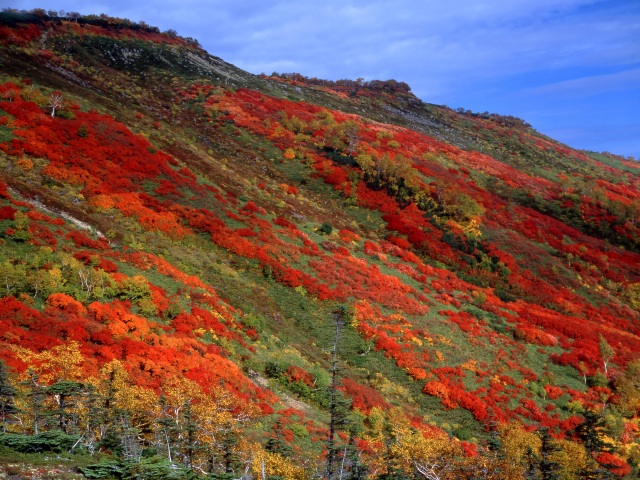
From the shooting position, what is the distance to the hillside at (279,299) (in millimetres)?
20109

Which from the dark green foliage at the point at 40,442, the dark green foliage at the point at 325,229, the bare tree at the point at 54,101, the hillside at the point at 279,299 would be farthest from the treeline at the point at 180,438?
the bare tree at the point at 54,101

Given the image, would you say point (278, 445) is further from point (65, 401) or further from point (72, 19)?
point (72, 19)

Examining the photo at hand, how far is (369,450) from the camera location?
25.0m

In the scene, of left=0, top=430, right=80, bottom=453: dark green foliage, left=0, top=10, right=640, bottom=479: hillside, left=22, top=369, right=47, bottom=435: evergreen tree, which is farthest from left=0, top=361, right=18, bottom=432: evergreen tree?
left=0, top=430, right=80, bottom=453: dark green foliage

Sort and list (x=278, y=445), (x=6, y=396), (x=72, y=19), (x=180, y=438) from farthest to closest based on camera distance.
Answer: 1. (x=72, y=19)
2. (x=278, y=445)
3. (x=180, y=438)
4. (x=6, y=396)

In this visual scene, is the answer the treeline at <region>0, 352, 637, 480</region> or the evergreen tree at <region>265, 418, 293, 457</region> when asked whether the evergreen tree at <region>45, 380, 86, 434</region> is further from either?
the evergreen tree at <region>265, 418, 293, 457</region>

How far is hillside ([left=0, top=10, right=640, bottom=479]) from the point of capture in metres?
20.1

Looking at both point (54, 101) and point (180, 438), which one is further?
point (54, 101)

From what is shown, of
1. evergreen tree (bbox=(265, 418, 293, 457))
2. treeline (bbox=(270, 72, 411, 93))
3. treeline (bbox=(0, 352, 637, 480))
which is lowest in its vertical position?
evergreen tree (bbox=(265, 418, 293, 457))

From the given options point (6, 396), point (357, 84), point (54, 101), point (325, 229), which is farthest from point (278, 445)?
point (357, 84)

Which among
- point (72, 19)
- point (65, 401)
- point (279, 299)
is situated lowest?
point (65, 401)

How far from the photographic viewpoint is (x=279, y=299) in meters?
39.2

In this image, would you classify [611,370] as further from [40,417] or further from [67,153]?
[67,153]

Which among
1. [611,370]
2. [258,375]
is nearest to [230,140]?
[258,375]
